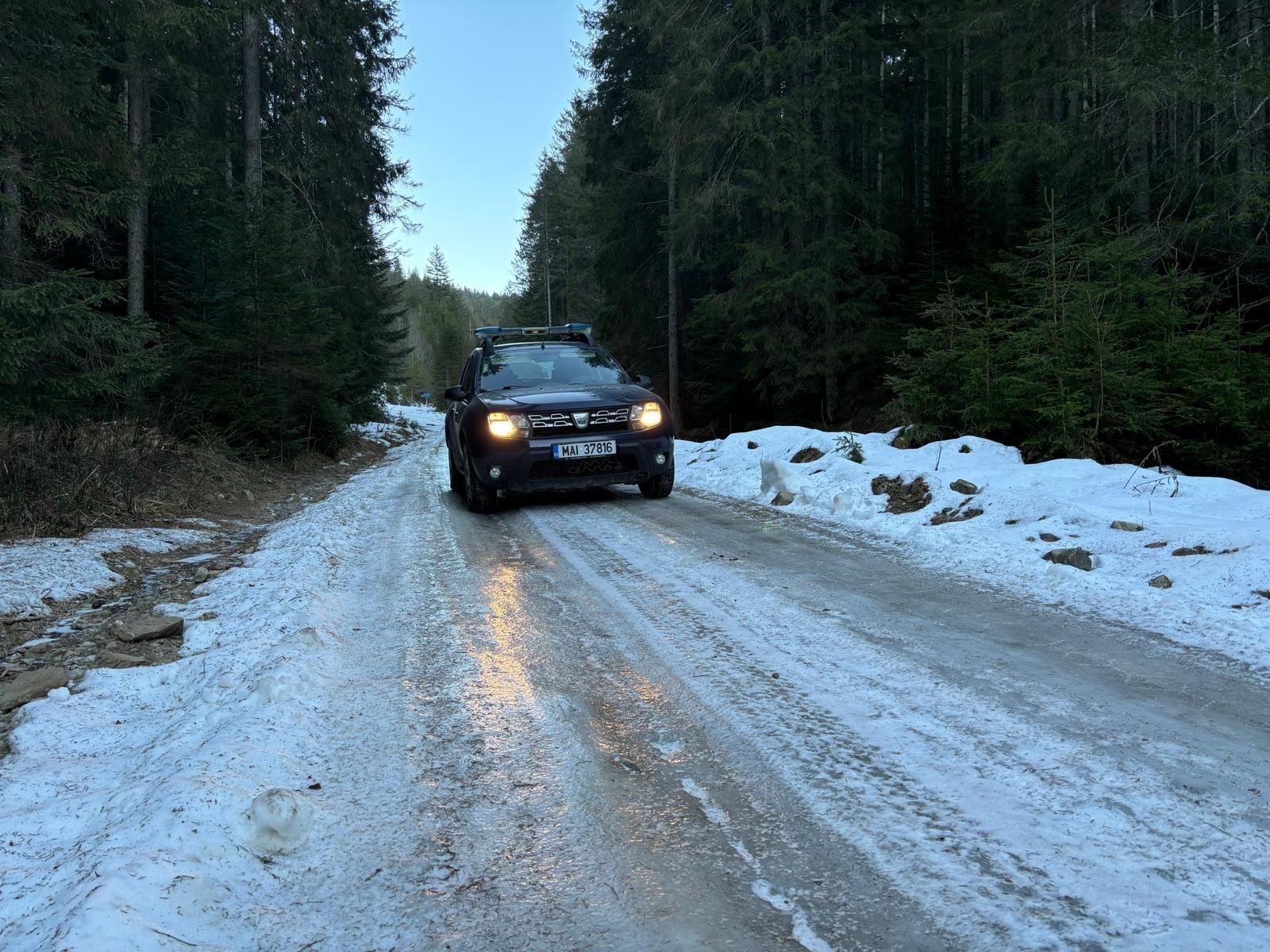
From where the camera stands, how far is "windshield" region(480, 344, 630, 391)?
9.16 m

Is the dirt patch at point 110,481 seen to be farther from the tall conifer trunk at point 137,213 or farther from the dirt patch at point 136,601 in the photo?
the tall conifer trunk at point 137,213

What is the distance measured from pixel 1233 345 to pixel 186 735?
9.56 meters

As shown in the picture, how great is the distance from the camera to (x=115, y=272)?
17.1 meters

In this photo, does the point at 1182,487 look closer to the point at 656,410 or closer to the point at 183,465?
the point at 656,410

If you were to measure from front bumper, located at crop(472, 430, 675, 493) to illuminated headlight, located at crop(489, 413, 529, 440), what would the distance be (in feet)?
0.31

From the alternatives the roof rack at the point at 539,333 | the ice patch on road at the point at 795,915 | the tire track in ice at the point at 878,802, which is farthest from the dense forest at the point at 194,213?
the ice patch on road at the point at 795,915

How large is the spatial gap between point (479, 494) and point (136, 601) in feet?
12.0

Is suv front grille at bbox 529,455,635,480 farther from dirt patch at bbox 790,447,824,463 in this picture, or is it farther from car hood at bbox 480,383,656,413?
dirt patch at bbox 790,447,824,463

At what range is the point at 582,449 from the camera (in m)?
8.14

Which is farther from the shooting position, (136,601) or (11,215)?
(11,215)

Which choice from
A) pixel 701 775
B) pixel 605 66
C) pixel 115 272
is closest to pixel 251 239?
pixel 115 272

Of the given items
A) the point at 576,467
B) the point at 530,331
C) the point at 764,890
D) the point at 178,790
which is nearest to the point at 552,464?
the point at 576,467

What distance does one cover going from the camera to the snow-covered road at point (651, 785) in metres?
1.86

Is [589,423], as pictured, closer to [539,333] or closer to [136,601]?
[539,333]
